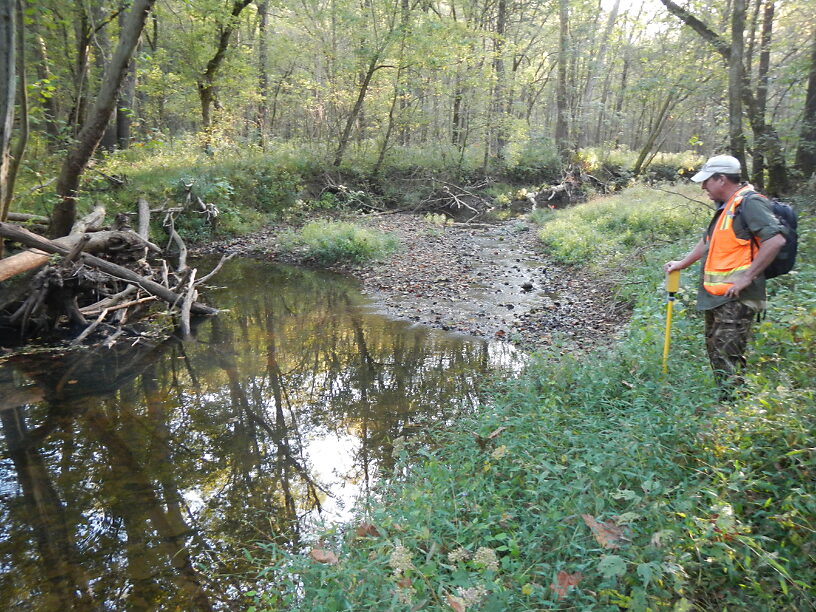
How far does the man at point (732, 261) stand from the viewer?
3641mm

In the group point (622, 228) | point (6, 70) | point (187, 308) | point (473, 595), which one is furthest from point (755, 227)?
point (622, 228)

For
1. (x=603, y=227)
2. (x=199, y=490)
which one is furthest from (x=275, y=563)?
(x=603, y=227)

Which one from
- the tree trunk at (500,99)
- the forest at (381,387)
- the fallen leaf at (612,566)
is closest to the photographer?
the fallen leaf at (612,566)

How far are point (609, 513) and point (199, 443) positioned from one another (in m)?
4.18

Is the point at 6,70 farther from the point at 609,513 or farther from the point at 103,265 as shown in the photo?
the point at 609,513

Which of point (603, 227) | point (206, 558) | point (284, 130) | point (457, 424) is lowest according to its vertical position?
point (206, 558)

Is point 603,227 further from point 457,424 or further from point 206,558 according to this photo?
point 206,558

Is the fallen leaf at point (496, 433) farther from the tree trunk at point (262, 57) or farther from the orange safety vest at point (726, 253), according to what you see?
the tree trunk at point (262, 57)

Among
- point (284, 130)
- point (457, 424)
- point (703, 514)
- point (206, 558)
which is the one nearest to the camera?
point (703, 514)

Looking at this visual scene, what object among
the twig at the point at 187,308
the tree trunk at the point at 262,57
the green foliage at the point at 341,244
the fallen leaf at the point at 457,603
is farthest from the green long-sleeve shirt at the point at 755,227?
the tree trunk at the point at 262,57

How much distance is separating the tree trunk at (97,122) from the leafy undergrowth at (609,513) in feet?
22.9

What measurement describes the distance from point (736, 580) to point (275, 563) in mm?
2845

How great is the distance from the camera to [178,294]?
29.0 ft

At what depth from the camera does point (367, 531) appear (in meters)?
3.34
